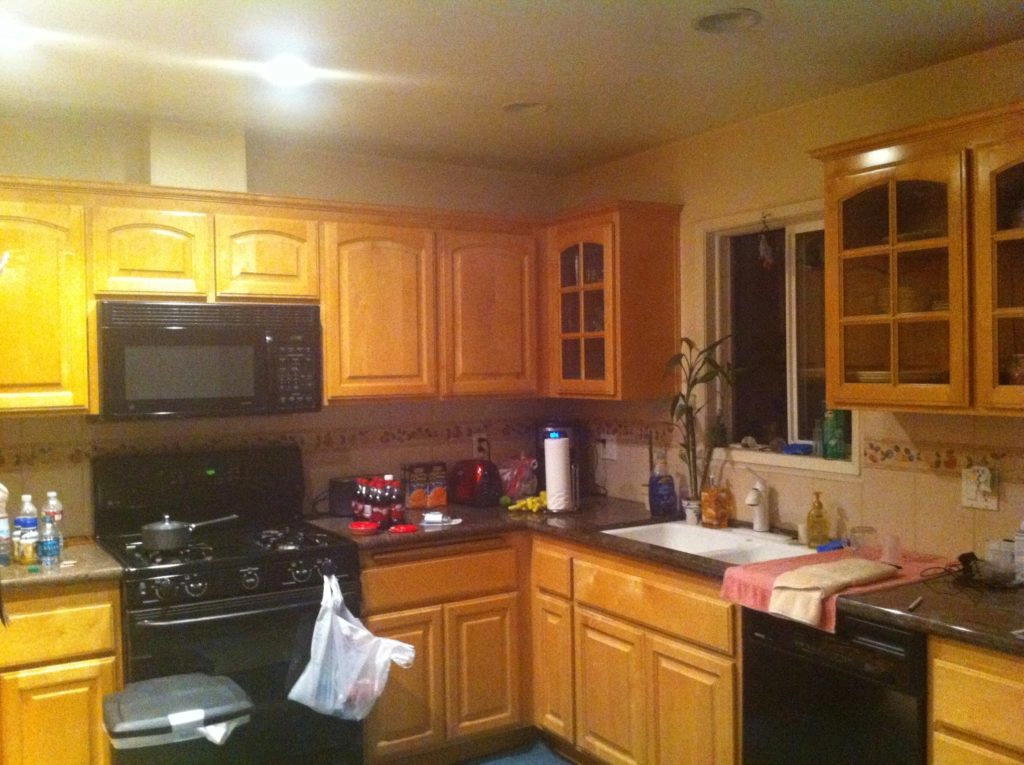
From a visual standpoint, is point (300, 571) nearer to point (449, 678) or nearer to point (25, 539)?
point (449, 678)

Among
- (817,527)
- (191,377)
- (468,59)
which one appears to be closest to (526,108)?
(468,59)

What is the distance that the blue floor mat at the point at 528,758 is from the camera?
11.1 feet

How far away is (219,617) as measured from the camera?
2814 mm

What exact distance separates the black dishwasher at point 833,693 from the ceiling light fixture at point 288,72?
1970 millimetres

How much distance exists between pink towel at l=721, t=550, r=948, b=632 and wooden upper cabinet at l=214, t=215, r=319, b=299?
1795mm

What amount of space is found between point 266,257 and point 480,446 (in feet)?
4.33

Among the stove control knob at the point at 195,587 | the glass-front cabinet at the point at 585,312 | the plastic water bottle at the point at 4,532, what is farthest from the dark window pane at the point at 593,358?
the plastic water bottle at the point at 4,532

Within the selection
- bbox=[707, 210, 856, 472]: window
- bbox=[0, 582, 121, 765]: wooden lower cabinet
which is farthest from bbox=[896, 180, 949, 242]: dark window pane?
bbox=[0, 582, 121, 765]: wooden lower cabinet

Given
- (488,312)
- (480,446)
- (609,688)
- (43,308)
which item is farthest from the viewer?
(480,446)

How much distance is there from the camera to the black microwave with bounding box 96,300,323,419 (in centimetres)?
297

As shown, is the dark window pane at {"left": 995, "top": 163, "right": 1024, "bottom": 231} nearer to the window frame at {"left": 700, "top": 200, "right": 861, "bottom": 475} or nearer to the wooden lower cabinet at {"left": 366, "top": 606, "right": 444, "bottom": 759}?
the window frame at {"left": 700, "top": 200, "right": 861, "bottom": 475}

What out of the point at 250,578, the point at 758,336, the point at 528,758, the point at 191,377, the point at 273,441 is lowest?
the point at 528,758

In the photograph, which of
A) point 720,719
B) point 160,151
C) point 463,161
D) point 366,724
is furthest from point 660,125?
point 366,724

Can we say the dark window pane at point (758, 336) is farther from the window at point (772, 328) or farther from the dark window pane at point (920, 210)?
the dark window pane at point (920, 210)
